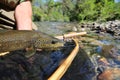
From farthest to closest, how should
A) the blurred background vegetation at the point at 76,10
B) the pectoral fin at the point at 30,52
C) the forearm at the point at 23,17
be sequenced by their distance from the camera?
1. the blurred background vegetation at the point at 76,10
2. the forearm at the point at 23,17
3. the pectoral fin at the point at 30,52

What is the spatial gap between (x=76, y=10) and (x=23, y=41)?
4714 centimetres

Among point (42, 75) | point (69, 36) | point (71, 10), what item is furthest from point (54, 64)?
point (71, 10)

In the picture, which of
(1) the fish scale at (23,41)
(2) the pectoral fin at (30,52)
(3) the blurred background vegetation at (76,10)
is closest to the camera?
(2) the pectoral fin at (30,52)

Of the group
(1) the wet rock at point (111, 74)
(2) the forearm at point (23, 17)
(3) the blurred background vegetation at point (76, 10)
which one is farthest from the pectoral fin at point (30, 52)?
(3) the blurred background vegetation at point (76, 10)

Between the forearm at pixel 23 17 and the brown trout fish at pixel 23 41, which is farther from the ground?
the forearm at pixel 23 17

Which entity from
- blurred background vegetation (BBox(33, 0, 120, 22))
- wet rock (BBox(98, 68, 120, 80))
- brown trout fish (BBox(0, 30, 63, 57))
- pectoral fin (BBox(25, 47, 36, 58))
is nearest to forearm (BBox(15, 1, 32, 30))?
brown trout fish (BBox(0, 30, 63, 57))

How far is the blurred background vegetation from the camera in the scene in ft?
143

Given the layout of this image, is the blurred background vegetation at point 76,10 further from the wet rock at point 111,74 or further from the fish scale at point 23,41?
the fish scale at point 23,41

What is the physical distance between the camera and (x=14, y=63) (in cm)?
212

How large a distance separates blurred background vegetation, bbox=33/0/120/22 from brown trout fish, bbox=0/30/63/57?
38.0m

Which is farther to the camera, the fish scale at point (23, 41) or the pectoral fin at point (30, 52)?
the fish scale at point (23, 41)

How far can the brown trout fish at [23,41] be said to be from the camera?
263cm

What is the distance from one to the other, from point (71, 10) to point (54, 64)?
4965 centimetres

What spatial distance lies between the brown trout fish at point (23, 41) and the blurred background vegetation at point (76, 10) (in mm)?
37975
